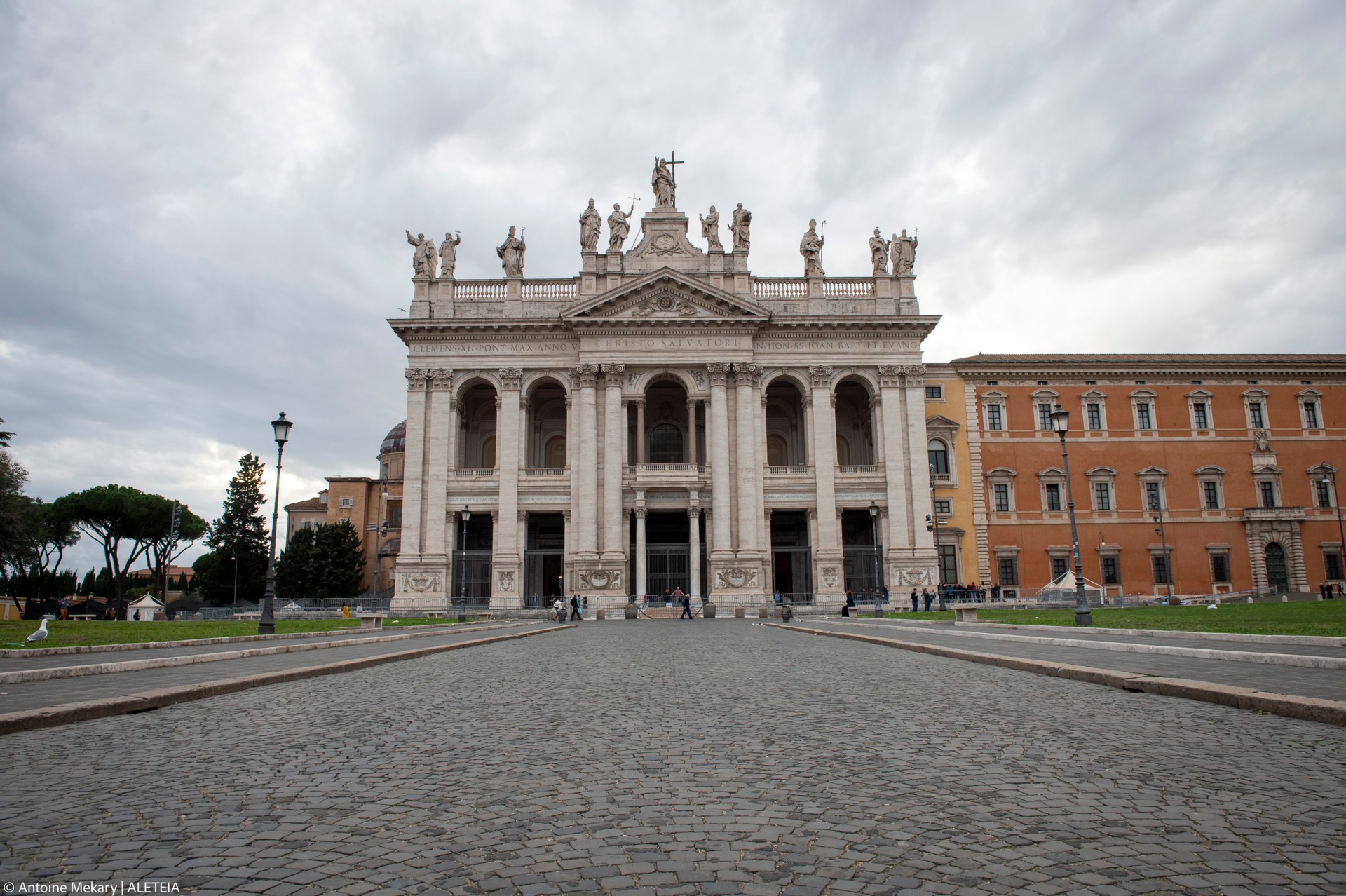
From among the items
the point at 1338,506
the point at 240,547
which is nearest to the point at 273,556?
the point at 240,547

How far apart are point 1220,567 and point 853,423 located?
20.3 meters

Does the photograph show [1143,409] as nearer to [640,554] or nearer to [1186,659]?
[640,554]

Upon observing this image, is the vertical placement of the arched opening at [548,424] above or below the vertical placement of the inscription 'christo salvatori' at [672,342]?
below

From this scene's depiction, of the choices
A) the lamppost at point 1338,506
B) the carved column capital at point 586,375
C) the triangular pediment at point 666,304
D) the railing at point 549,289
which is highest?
the railing at point 549,289

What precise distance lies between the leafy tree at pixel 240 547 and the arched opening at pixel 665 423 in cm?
3157

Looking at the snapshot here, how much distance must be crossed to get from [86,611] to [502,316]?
1263 inches

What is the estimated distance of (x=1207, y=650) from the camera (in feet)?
33.8

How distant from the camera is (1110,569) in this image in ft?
147

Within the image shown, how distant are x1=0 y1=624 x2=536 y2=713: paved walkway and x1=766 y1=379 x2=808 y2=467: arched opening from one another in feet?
103

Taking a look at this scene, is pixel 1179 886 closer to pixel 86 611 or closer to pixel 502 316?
pixel 502 316

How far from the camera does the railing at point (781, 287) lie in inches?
1713

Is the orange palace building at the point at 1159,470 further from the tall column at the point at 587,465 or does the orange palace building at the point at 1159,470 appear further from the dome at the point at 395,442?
the dome at the point at 395,442

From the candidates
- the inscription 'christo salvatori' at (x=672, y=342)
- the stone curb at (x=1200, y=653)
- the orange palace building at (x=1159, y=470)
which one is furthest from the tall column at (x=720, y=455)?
the stone curb at (x=1200, y=653)

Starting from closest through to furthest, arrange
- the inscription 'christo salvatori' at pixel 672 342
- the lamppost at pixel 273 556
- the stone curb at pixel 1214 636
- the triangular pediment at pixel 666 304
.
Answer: the stone curb at pixel 1214 636, the lamppost at pixel 273 556, the triangular pediment at pixel 666 304, the inscription 'christo salvatori' at pixel 672 342
